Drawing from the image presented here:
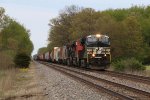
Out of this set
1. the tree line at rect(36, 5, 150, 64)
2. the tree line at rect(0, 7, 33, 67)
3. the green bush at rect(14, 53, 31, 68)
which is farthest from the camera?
the tree line at rect(0, 7, 33, 67)

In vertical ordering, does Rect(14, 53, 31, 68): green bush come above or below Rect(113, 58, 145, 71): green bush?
above

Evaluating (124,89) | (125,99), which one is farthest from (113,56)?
(125,99)

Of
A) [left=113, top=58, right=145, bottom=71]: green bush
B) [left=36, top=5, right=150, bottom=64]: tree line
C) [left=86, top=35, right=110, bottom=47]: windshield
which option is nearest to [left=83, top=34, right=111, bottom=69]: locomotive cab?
[left=86, top=35, right=110, bottom=47]: windshield

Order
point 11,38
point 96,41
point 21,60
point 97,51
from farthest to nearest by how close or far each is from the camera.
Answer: point 11,38 → point 21,60 → point 96,41 → point 97,51

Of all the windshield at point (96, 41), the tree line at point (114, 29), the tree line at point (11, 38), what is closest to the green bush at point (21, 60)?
the tree line at point (11, 38)

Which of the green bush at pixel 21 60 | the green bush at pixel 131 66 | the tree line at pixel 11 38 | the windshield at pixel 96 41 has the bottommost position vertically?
the green bush at pixel 131 66

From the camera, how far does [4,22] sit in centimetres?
7356

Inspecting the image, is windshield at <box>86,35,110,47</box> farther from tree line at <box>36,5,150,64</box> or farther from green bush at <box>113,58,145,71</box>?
tree line at <box>36,5,150,64</box>

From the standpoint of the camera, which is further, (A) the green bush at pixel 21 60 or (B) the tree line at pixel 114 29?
(B) the tree line at pixel 114 29

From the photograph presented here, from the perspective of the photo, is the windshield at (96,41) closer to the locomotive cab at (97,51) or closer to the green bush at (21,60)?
the locomotive cab at (97,51)

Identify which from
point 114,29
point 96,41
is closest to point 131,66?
point 96,41

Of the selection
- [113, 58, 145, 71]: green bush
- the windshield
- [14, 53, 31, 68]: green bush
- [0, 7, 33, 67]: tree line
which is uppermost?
[0, 7, 33, 67]: tree line

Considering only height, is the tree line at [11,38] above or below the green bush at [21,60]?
above

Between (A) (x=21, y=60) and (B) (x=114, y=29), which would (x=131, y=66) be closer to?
(A) (x=21, y=60)
